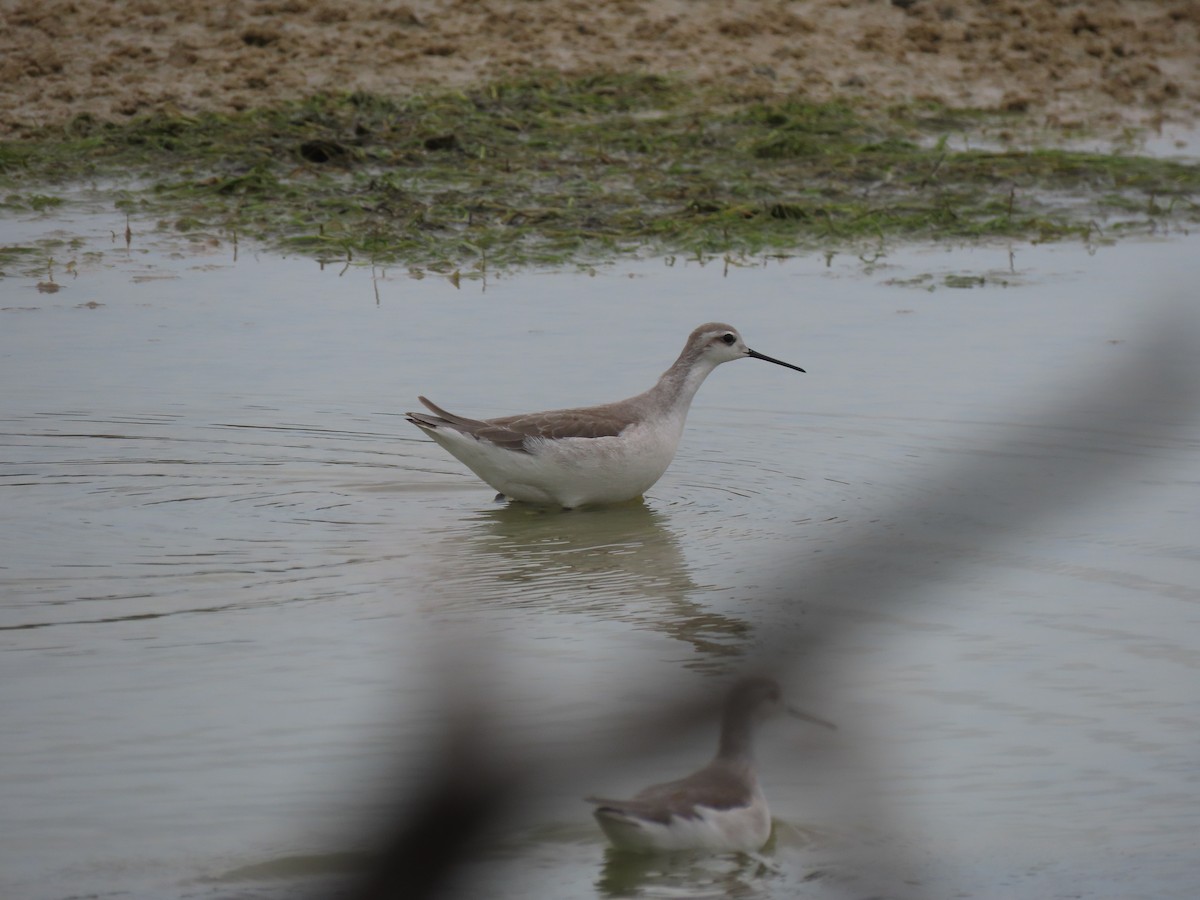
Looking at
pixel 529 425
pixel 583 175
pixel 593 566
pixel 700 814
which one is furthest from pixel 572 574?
pixel 583 175

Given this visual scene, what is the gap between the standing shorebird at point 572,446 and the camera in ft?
28.2

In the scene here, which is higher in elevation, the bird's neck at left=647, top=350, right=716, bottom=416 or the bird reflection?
the bird's neck at left=647, top=350, right=716, bottom=416

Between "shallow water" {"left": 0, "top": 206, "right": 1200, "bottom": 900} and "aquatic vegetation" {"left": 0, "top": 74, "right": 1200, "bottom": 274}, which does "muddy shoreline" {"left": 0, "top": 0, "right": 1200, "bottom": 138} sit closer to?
"aquatic vegetation" {"left": 0, "top": 74, "right": 1200, "bottom": 274}

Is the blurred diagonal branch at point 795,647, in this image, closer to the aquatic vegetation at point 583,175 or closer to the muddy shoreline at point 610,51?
the aquatic vegetation at point 583,175

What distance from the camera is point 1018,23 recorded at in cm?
2045

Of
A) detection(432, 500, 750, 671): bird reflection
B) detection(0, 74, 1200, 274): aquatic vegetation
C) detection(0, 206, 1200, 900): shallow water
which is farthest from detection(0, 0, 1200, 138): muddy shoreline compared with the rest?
detection(432, 500, 750, 671): bird reflection

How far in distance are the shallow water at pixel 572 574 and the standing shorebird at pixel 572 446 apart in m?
0.17

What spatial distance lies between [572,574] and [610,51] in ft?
40.6

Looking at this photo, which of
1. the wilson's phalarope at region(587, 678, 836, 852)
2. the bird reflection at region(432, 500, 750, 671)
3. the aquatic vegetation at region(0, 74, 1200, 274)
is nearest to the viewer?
the wilson's phalarope at region(587, 678, 836, 852)

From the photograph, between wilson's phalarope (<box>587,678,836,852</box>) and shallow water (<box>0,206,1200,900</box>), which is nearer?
shallow water (<box>0,206,1200,900</box>)

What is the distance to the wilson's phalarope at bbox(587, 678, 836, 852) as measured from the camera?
4.44 metres

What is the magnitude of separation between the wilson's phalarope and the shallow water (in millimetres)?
84

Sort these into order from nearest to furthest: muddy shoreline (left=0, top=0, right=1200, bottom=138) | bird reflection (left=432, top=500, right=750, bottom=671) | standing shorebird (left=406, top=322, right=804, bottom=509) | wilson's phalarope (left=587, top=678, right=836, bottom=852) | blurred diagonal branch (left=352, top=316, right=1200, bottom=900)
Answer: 1. blurred diagonal branch (left=352, top=316, right=1200, bottom=900)
2. wilson's phalarope (left=587, top=678, right=836, bottom=852)
3. bird reflection (left=432, top=500, right=750, bottom=671)
4. standing shorebird (left=406, top=322, right=804, bottom=509)
5. muddy shoreline (left=0, top=0, right=1200, bottom=138)

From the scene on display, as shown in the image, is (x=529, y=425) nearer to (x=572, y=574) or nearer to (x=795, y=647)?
(x=572, y=574)
